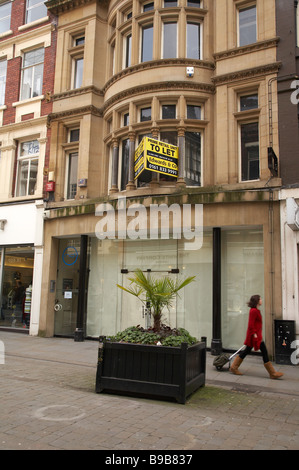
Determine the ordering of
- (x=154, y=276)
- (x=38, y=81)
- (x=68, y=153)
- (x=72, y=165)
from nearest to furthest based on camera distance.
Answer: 1. (x=154, y=276)
2. (x=72, y=165)
3. (x=68, y=153)
4. (x=38, y=81)

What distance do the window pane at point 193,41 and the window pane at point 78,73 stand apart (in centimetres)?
487

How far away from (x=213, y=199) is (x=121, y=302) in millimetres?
4837

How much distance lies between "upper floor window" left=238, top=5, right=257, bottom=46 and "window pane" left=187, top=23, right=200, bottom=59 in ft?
4.78

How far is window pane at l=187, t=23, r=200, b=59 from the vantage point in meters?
13.3

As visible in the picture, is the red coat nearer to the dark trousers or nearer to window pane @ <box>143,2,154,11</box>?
the dark trousers

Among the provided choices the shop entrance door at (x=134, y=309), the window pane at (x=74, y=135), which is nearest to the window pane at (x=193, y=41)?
the window pane at (x=74, y=135)

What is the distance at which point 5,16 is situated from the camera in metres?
18.8

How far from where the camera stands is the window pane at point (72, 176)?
15.3 metres

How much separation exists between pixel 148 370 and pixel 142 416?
100cm

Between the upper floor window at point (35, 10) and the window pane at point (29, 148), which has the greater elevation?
the upper floor window at point (35, 10)

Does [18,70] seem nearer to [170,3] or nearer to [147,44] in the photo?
[147,44]

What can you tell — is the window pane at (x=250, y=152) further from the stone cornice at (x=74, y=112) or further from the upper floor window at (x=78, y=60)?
the upper floor window at (x=78, y=60)

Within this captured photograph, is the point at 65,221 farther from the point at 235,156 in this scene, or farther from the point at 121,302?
the point at 235,156
